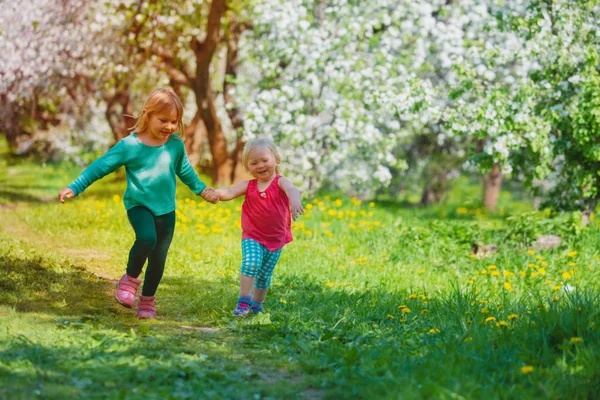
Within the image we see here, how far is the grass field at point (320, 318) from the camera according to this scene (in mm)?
3973

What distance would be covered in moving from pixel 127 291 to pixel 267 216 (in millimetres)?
1130

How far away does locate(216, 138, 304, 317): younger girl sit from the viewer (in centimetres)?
585

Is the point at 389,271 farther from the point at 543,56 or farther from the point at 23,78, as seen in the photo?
the point at 23,78

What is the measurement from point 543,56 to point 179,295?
20.4ft

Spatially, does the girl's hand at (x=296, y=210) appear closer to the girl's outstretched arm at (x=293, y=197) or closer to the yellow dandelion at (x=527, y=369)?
the girl's outstretched arm at (x=293, y=197)

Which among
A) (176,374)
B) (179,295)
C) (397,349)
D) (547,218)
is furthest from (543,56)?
(176,374)

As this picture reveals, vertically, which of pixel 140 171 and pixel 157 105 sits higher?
pixel 157 105

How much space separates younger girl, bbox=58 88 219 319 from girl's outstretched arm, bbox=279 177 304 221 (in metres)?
0.80

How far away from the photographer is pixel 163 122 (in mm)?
5664

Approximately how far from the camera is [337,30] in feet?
43.1

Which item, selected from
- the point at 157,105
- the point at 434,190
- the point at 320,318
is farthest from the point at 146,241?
the point at 434,190

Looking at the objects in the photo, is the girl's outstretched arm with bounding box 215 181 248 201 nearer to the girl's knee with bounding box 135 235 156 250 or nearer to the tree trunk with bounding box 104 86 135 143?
the girl's knee with bounding box 135 235 156 250

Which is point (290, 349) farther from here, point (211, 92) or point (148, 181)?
point (211, 92)

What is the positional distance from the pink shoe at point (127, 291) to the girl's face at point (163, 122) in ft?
3.43
